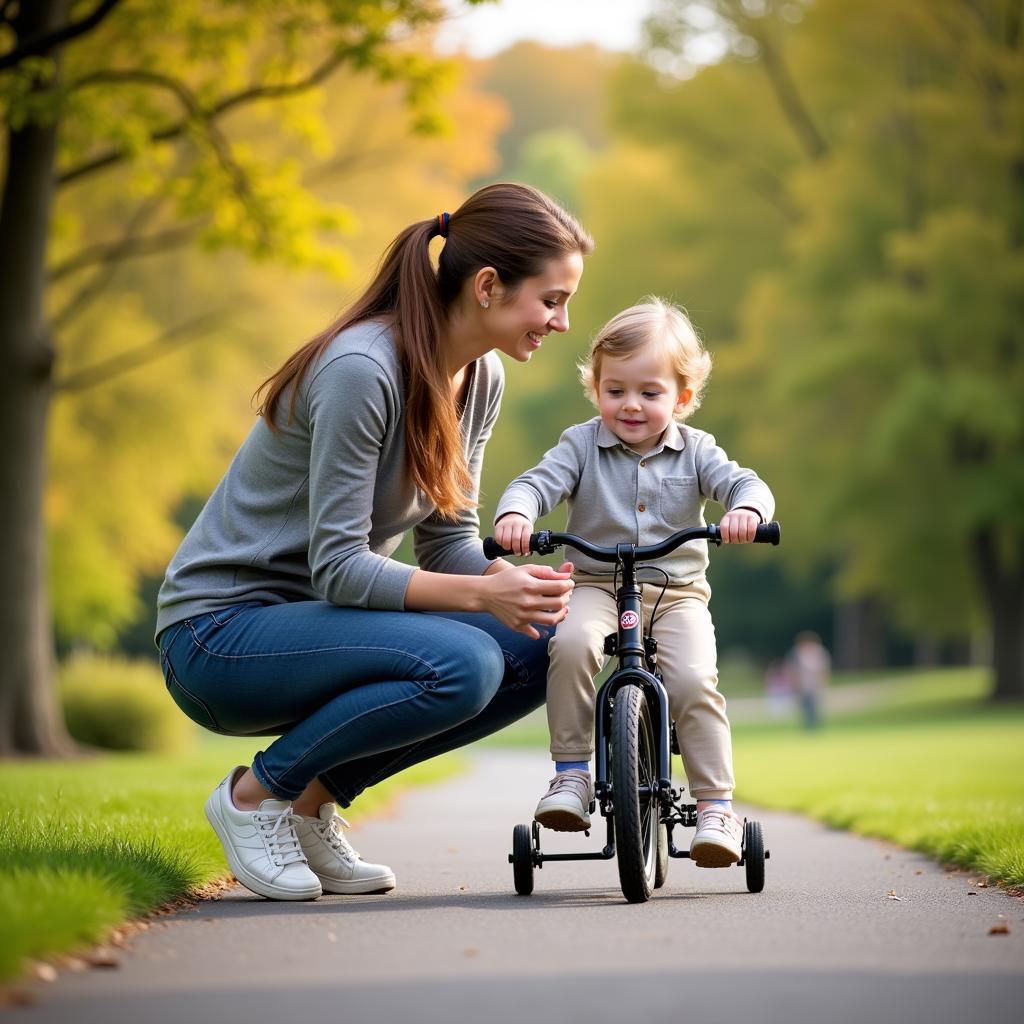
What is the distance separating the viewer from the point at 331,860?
4.38 metres

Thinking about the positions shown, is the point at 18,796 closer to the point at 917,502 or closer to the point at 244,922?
the point at 244,922

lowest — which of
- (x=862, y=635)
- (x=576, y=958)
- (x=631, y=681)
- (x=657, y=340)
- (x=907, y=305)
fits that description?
(x=576, y=958)

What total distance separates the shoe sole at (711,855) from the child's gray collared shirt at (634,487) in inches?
29.3

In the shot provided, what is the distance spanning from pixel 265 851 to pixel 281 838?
58 millimetres

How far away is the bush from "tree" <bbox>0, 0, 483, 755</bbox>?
3.12m

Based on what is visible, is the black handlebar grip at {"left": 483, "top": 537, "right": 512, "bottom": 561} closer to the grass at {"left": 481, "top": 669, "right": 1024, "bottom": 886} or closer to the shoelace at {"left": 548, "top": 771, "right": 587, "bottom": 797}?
the shoelace at {"left": 548, "top": 771, "right": 587, "bottom": 797}

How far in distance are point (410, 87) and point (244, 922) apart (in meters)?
10.7

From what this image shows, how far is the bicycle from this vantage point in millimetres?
3912

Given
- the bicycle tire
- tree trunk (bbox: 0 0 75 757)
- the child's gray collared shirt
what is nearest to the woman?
the child's gray collared shirt

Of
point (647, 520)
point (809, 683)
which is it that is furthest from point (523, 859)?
point (809, 683)

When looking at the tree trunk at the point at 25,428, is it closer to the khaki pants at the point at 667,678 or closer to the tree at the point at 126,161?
the tree at the point at 126,161

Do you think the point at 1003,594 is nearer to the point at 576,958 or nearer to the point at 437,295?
the point at 437,295

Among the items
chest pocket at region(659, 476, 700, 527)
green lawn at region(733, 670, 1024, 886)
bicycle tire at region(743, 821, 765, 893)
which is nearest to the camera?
bicycle tire at region(743, 821, 765, 893)

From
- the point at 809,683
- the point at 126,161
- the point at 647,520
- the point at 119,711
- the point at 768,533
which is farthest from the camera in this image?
the point at 809,683
